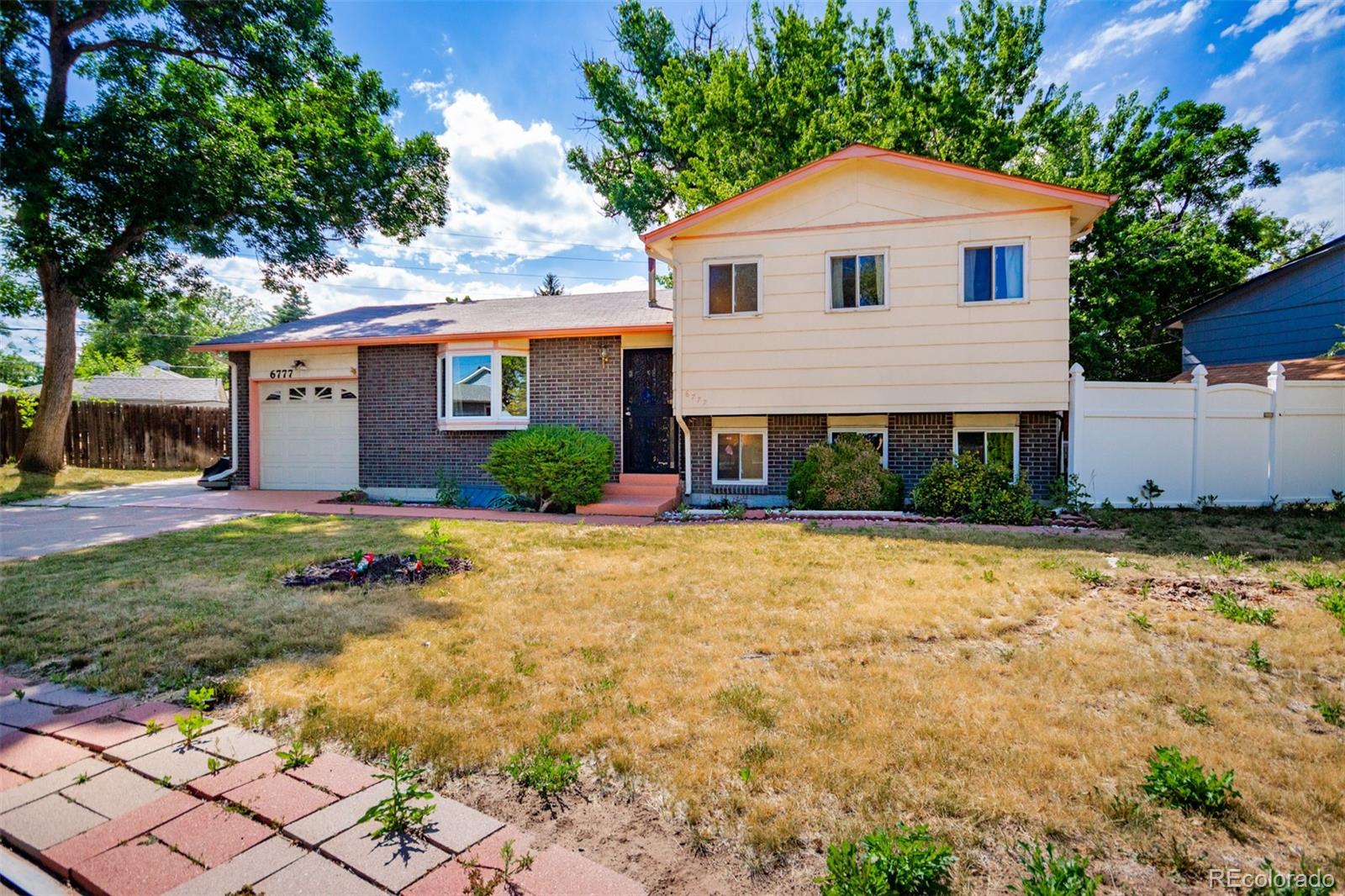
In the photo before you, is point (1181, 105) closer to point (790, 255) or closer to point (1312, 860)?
point (790, 255)

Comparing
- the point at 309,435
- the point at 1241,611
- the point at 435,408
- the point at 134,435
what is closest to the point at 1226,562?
the point at 1241,611

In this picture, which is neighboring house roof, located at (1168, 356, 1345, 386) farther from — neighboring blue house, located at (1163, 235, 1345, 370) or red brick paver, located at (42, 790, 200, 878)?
red brick paver, located at (42, 790, 200, 878)

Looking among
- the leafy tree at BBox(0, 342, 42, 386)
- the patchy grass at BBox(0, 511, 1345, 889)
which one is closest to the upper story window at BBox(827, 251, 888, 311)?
the patchy grass at BBox(0, 511, 1345, 889)

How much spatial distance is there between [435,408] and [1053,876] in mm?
12350

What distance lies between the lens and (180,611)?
14.9ft

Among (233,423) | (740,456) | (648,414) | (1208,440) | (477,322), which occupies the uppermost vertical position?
(477,322)

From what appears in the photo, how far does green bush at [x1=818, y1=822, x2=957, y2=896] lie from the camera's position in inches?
71.0

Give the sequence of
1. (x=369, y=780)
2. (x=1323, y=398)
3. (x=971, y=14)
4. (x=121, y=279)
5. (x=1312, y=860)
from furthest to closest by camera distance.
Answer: (x=971, y=14), (x=121, y=279), (x=1323, y=398), (x=369, y=780), (x=1312, y=860)

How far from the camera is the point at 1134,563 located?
5.98 metres

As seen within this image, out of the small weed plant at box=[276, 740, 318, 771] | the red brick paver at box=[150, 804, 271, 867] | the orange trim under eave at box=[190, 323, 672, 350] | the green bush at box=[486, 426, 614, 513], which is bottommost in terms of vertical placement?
the red brick paver at box=[150, 804, 271, 867]

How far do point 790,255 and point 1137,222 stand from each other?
1399 centimetres

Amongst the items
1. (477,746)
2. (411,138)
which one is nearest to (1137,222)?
(411,138)

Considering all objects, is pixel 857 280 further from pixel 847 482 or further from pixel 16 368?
pixel 16 368

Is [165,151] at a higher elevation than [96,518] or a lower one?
higher
